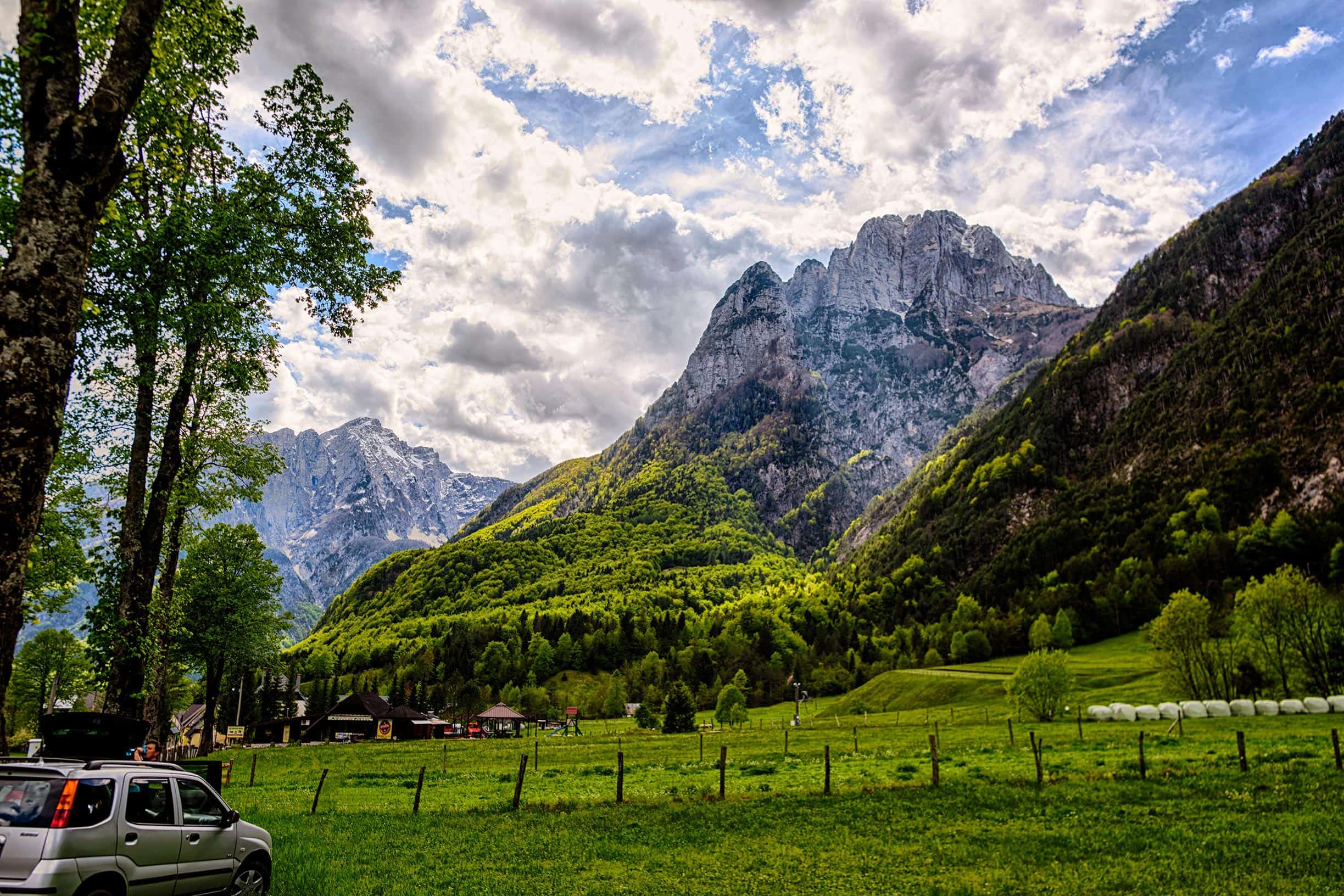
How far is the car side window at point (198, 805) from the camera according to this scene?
11445 millimetres

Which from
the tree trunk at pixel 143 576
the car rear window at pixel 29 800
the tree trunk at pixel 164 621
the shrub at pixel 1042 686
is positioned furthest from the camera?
the shrub at pixel 1042 686

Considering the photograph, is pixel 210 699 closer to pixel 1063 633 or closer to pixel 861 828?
pixel 861 828

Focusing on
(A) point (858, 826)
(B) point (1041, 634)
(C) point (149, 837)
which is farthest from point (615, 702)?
Result: (C) point (149, 837)

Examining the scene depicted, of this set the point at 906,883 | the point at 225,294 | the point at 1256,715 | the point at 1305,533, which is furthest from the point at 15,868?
the point at 1305,533

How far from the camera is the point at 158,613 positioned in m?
17.4

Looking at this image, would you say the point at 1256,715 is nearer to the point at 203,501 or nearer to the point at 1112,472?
the point at 203,501

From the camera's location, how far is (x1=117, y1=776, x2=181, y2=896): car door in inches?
391

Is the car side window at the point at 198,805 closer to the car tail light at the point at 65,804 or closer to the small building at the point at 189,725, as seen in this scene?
the car tail light at the point at 65,804

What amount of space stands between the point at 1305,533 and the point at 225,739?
176m

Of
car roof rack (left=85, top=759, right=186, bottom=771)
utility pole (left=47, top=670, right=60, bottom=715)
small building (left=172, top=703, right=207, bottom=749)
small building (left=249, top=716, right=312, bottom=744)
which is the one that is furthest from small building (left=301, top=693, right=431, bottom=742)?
car roof rack (left=85, top=759, right=186, bottom=771)

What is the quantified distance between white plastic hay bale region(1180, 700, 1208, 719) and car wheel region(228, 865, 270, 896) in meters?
69.3

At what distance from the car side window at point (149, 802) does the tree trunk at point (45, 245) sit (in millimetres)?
4340

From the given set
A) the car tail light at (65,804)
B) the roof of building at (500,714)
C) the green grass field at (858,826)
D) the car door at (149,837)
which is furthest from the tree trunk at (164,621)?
the roof of building at (500,714)

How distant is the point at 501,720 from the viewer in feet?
362
